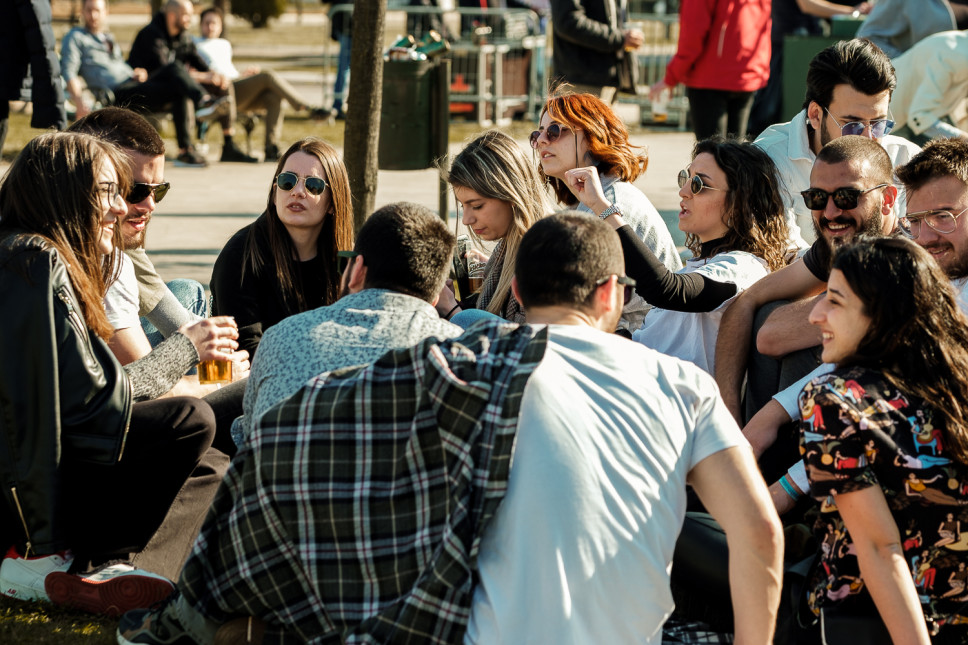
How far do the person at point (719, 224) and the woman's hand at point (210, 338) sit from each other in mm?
1281

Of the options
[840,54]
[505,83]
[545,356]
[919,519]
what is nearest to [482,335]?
[545,356]

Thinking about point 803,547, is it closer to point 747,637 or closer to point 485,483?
point 747,637

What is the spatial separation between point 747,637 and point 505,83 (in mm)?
12059

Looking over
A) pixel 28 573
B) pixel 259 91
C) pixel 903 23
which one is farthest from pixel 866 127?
pixel 259 91

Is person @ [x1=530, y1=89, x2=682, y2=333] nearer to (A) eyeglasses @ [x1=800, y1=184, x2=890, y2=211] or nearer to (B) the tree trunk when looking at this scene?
(A) eyeglasses @ [x1=800, y1=184, x2=890, y2=211]

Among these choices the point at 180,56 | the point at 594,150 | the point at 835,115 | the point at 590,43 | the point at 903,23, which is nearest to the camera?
the point at 594,150

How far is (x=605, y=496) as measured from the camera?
230 centimetres

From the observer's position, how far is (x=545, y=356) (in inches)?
91.5

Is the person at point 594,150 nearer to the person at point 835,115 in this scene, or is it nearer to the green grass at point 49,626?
the person at point 835,115

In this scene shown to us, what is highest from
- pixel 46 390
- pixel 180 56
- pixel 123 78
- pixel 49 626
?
pixel 46 390

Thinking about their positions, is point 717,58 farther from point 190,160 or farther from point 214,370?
point 190,160

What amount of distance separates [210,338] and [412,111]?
3.32 metres

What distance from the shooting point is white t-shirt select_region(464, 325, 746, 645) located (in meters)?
2.28

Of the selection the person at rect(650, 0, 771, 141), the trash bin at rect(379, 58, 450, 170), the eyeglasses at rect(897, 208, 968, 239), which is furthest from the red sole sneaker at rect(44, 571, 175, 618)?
the person at rect(650, 0, 771, 141)
